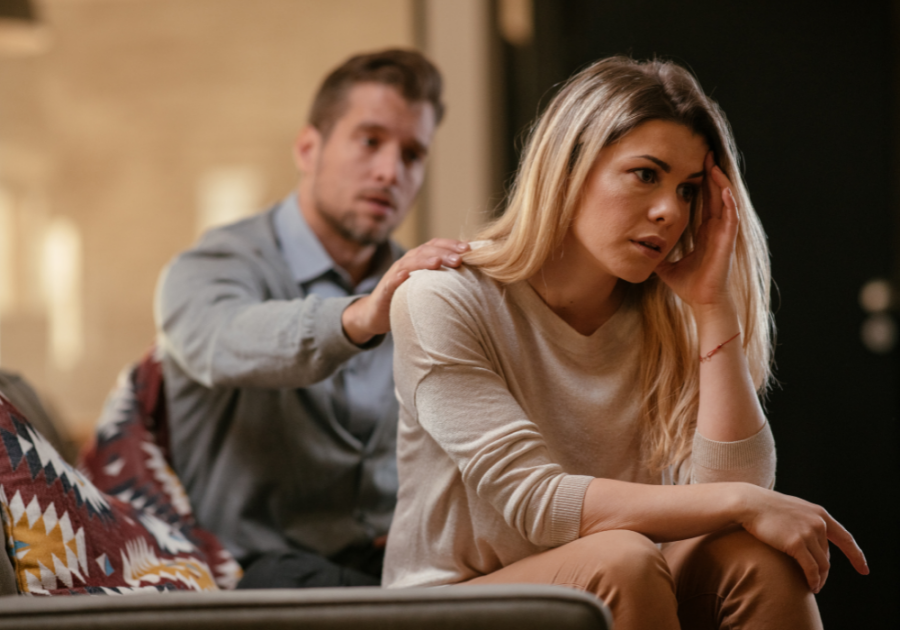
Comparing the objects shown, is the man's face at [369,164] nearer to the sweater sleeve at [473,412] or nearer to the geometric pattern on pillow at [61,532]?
the sweater sleeve at [473,412]

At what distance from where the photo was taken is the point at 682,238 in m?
1.07

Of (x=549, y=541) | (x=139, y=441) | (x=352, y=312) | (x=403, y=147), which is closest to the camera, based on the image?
(x=549, y=541)

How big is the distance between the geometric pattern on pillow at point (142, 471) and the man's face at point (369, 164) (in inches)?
18.6

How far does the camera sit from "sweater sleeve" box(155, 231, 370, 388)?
46.8 inches

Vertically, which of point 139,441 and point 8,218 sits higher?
point 8,218

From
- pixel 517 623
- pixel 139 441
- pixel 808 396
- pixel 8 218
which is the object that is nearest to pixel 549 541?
pixel 517 623

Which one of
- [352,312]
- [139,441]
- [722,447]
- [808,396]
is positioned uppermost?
[352,312]

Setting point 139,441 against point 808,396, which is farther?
point 808,396

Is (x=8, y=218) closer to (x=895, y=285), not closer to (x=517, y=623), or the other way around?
(x=517, y=623)

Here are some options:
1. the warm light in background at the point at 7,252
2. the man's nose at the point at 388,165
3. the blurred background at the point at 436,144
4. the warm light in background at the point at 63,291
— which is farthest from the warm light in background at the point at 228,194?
the man's nose at the point at 388,165

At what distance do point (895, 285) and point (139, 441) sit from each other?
189 centimetres

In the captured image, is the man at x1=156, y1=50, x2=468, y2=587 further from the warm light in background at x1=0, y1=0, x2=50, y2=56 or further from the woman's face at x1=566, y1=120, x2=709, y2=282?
the warm light in background at x1=0, y1=0, x2=50, y2=56

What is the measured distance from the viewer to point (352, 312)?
44.9 inches

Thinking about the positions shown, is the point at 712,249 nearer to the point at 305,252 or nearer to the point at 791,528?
the point at 791,528
